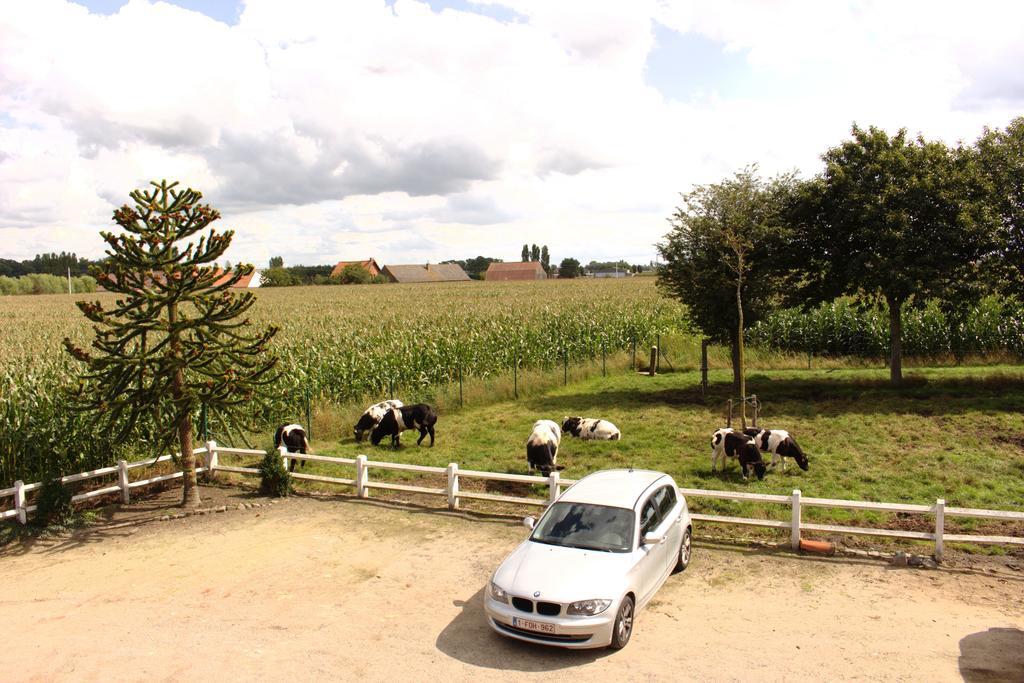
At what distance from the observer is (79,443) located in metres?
14.9

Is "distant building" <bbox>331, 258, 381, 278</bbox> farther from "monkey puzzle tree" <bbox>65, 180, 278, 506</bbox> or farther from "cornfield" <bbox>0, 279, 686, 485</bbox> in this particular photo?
"monkey puzzle tree" <bbox>65, 180, 278, 506</bbox>

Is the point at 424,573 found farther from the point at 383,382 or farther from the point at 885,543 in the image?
the point at 383,382

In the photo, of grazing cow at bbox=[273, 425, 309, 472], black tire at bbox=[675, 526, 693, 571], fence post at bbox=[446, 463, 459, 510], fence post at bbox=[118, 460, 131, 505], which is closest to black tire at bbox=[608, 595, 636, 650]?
black tire at bbox=[675, 526, 693, 571]

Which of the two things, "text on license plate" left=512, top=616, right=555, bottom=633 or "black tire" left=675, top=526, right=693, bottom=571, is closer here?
"text on license plate" left=512, top=616, right=555, bottom=633

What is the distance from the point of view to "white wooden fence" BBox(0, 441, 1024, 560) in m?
10.7

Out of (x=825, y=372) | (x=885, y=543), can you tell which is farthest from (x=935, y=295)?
(x=885, y=543)

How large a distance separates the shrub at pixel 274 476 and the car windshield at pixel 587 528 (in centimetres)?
730

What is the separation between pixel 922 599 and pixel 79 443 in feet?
51.6

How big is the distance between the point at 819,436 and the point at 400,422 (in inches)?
423

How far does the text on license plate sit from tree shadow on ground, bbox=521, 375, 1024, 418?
520 inches

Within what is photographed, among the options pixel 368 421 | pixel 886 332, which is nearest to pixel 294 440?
pixel 368 421

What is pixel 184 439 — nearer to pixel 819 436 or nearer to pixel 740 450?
pixel 740 450

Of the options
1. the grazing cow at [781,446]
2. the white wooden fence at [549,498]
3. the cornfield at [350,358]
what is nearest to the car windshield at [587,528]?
the white wooden fence at [549,498]

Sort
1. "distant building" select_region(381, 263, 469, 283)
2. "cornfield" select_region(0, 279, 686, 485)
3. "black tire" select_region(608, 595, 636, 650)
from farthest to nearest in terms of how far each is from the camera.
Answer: "distant building" select_region(381, 263, 469, 283)
"cornfield" select_region(0, 279, 686, 485)
"black tire" select_region(608, 595, 636, 650)
